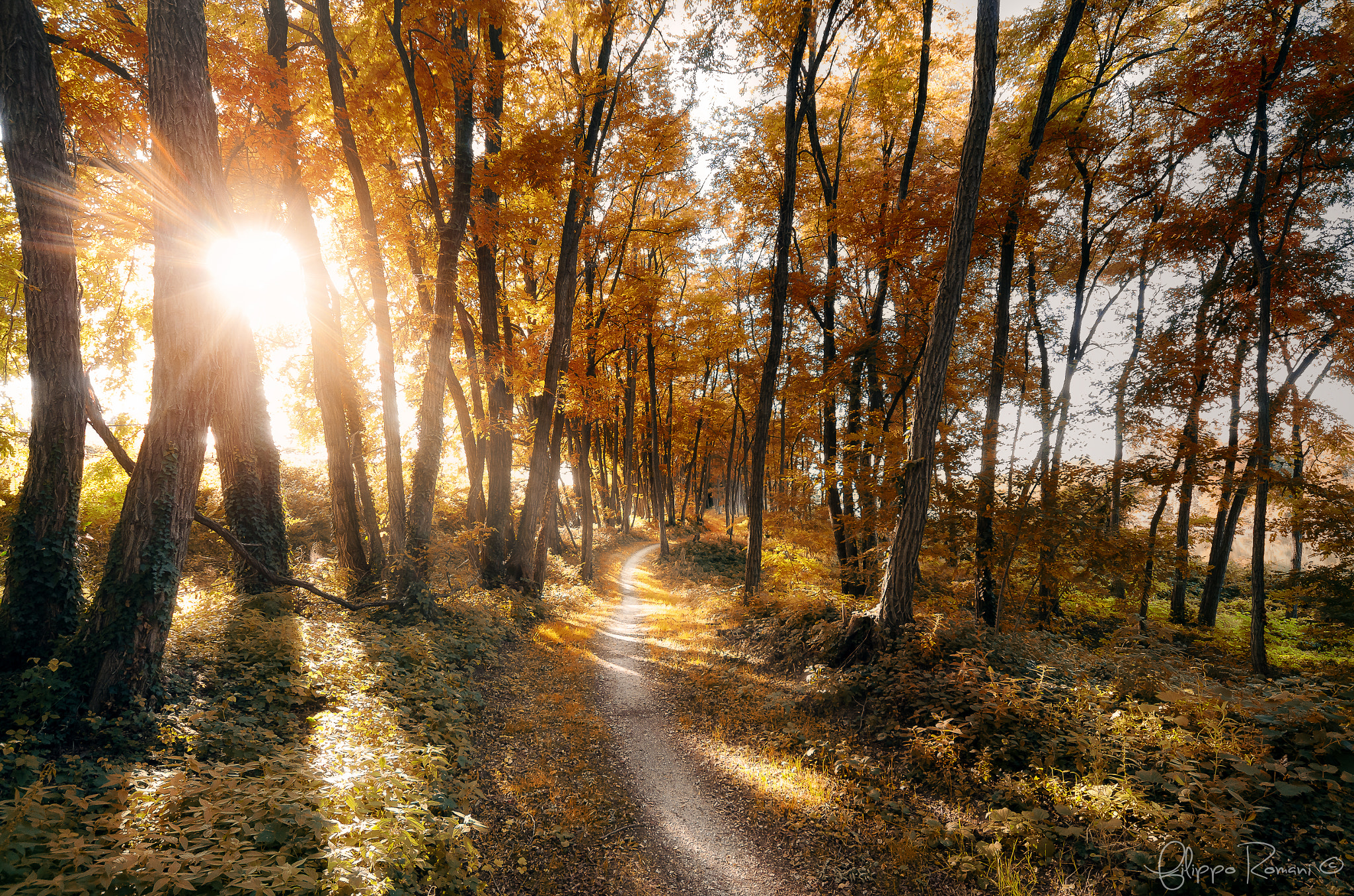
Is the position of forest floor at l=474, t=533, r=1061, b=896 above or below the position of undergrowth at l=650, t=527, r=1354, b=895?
below

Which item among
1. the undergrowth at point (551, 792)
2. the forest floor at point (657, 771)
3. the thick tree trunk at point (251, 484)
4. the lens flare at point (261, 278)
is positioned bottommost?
the undergrowth at point (551, 792)

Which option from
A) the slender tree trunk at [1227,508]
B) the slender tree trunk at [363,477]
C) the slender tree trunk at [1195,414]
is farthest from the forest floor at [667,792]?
the slender tree trunk at [1195,414]

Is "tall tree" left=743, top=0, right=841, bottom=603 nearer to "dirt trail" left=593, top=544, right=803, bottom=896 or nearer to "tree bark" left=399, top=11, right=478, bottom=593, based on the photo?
"dirt trail" left=593, top=544, right=803, bottom=896

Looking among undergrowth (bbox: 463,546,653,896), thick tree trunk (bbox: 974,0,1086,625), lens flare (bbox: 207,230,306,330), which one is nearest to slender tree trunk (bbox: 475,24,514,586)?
lens flare (bbox: 207,230,306,330)

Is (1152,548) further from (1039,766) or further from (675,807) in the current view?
(675,807)

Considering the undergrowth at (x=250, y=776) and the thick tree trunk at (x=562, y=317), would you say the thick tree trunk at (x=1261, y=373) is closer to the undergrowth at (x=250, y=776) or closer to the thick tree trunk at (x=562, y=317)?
the thick tree trunk at (x=562, y=317)

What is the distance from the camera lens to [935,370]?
283 inches

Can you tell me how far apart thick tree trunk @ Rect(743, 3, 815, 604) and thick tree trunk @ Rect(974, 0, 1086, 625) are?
4.27m

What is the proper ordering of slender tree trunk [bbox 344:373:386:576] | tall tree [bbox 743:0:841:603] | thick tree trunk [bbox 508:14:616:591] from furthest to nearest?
1. thick tree trunk [bbox 508:14:616:591]
2. tall tree [bbox 743:0:841:603]
3. slender tree trunk [bbox 344:373:386:576]

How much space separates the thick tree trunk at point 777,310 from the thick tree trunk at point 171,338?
29.2ft

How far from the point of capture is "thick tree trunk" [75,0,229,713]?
4.50 m

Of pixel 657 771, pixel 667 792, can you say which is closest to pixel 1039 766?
pixel 667 792

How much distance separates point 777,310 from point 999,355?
4639 mm

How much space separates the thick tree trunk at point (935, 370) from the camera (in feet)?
23.0
